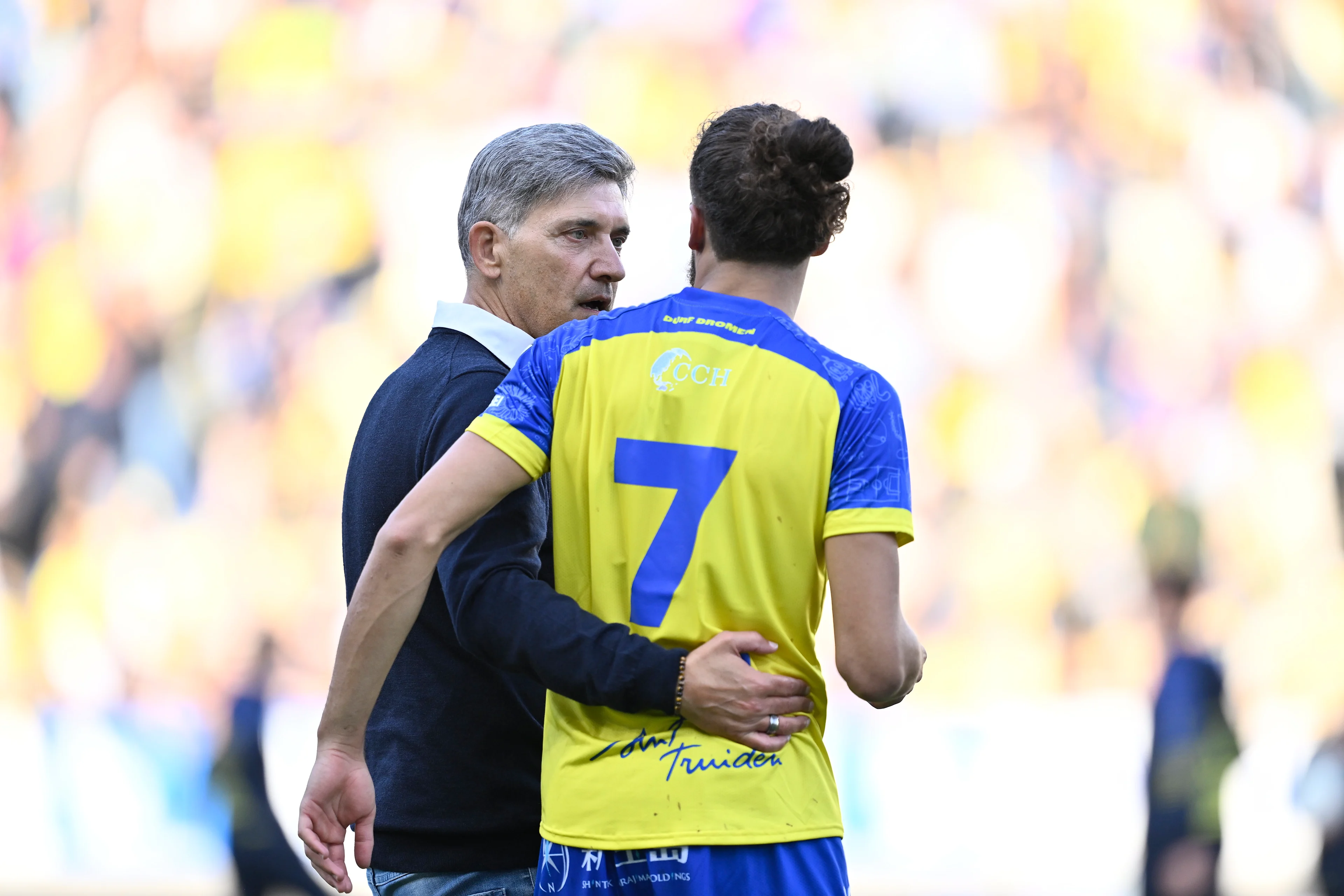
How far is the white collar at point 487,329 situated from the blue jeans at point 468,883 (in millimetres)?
571

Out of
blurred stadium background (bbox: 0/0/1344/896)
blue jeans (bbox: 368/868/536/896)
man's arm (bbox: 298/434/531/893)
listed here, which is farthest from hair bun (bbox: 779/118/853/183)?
blurred stadium background (bbox: 0/0/1344/896)

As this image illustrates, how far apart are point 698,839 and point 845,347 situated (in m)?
2.80

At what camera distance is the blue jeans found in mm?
1432

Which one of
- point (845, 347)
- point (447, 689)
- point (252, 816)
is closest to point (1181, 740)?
point (845, 347)

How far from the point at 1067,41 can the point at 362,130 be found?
213 cm

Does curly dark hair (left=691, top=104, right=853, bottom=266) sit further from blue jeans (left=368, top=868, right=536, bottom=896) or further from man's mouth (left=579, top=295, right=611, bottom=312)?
blue jeans (left=368, top=868, right=536, bottom=896)

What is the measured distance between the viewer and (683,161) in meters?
3.92

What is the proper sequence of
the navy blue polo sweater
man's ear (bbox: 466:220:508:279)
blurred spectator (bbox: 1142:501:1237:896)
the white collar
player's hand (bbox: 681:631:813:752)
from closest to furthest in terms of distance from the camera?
1. player's hand (bbox: 681:631:813:752)
2. the navy blue polo sweater
3. the white collar
4. man's ear (bbox: 466:220:508:279)
5. blurred spectator (bbox: 1142:501:1237:896)

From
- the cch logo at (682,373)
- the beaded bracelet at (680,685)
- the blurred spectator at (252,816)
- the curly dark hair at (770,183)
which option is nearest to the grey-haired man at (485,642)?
the beaded bracelet at (680,685)

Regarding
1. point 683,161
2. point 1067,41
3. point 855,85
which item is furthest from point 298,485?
point 1067,41

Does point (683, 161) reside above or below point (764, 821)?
above

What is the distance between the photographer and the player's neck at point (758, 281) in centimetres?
126

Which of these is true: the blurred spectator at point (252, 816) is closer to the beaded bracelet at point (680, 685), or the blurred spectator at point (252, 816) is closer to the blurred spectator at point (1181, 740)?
the blurred spectator at point (1181, 740)

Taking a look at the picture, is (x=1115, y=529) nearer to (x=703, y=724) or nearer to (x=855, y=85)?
(x=855, y=85)
